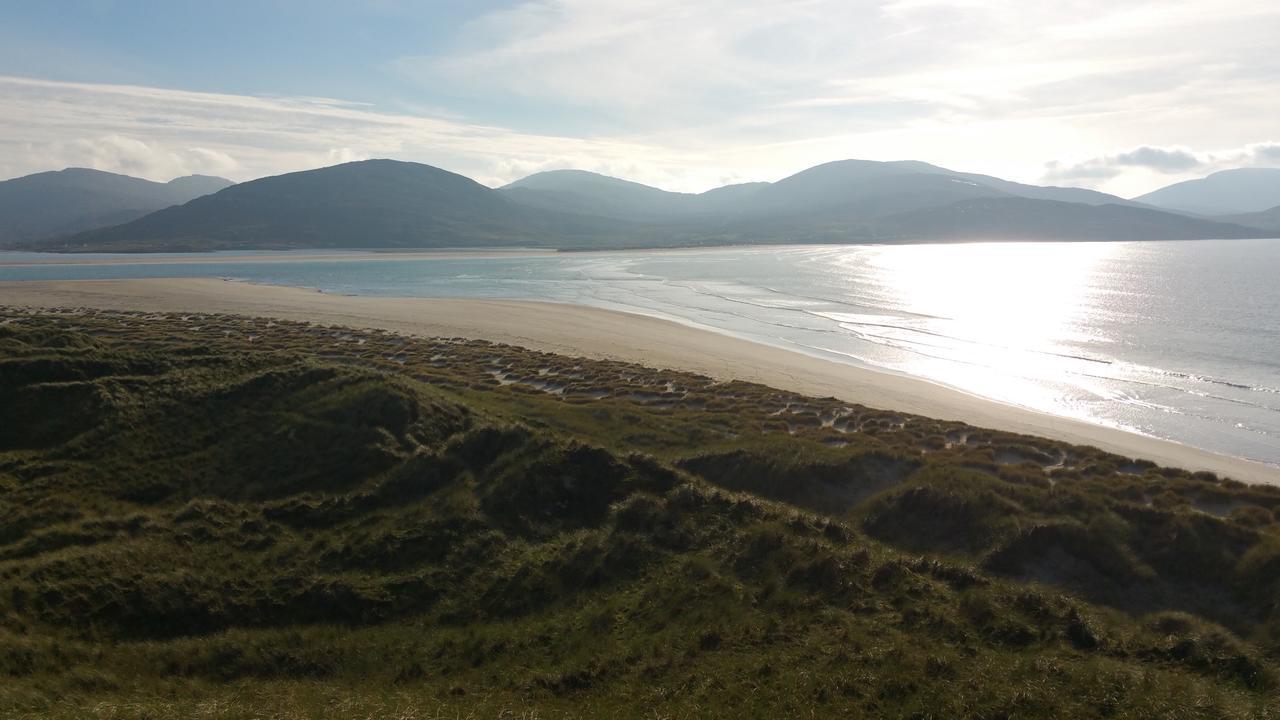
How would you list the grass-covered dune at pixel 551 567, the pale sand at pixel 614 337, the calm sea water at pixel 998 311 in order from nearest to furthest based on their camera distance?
the grass-covered dune at pixel 551 567, the pale sand at pixel 614 337, the calm sea water at pixel 998 311

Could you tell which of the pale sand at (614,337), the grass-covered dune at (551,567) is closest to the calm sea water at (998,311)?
the pale sand at (614,337)

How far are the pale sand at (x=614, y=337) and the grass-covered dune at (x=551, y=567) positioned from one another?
808 centimetres

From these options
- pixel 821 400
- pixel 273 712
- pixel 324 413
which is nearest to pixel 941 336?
pixel 821 400

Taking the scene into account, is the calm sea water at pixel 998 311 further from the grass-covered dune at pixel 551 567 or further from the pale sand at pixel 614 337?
the grass-covered dune at pixel 551 567

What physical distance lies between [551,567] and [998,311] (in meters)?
76.1

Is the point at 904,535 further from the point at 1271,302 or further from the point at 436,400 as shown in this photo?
the point at 1271,302

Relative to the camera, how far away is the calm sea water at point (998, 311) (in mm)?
39219

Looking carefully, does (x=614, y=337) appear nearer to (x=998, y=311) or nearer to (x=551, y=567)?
(x=551, y=567)

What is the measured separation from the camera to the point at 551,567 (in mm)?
15414

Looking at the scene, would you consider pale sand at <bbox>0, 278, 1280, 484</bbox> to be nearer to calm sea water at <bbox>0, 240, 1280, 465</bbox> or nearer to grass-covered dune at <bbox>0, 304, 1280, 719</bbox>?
calm sea water at <bbox>0, 240, 1280, 465</bbox>

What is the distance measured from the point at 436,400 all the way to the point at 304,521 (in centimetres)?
760

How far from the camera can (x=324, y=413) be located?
21938 millimetres

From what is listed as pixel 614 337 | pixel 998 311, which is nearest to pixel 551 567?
pixel 614 337

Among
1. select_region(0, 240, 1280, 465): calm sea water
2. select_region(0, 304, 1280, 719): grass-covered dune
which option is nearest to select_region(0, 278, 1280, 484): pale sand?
select_region(0, 240, 1280, 465): calm sea water
